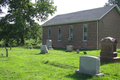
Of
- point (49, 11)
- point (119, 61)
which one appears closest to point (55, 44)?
point (49, 11)

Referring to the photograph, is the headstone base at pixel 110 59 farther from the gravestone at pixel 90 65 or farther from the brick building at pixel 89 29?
the brick building at pixel 89 29

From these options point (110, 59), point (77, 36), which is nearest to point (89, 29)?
point (77, 36)

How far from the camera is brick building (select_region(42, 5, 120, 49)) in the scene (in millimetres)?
23234

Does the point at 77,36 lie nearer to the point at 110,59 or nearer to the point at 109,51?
the point at 109,51

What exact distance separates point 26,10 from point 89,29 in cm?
1726

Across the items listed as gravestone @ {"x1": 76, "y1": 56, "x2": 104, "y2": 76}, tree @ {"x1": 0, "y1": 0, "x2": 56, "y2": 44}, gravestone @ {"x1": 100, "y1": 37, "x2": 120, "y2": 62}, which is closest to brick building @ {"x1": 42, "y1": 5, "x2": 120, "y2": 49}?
tree @ {"x1": 0, "y1": 0, "x2": 56, "y2": 44}

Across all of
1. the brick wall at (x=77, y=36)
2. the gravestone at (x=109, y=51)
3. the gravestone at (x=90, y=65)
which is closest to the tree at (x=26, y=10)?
the brick wall at (x=77, y=36)

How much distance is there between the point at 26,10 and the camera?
35.0 m

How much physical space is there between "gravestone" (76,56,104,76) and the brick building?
16599mm

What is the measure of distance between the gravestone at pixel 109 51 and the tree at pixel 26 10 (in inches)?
959

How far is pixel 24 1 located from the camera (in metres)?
33.2

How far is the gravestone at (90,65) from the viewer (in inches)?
256

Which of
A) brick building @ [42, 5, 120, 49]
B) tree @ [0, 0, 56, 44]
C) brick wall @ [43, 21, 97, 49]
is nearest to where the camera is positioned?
brick building @ [42, 5, 120, 49]

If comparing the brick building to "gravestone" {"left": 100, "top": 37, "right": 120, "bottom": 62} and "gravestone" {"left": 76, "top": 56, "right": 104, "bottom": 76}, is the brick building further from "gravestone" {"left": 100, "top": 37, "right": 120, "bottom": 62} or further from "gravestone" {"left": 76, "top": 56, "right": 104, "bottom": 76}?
"gravestone" {"left": 76, "top": 56, "right": 104, "bottom": 76}
